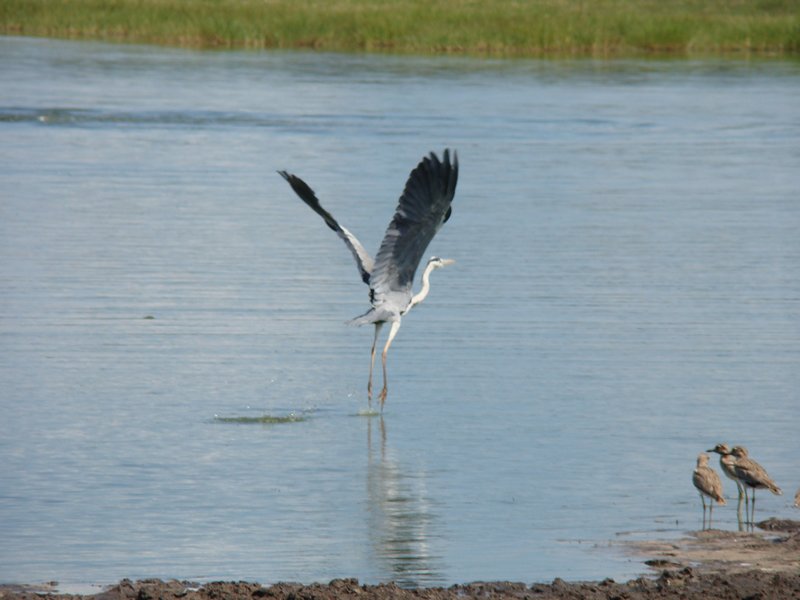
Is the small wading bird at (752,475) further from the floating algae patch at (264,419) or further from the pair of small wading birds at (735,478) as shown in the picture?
the floating algae patch at (264,419)

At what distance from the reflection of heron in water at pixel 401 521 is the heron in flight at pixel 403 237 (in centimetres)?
143

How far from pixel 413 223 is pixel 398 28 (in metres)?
41.6

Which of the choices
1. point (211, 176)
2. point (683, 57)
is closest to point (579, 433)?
point (211, 176)

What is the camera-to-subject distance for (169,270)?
15398mm

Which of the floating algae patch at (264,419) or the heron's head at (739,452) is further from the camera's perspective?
the floating algae patch at (264,419)

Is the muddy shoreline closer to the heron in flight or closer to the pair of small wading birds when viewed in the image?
the pair of small wading birds

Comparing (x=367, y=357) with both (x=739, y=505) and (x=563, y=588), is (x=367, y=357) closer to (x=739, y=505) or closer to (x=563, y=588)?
(x=739, y=505)

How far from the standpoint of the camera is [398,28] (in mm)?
51844

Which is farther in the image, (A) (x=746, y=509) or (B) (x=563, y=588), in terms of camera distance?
(A) (x=746, y=509)

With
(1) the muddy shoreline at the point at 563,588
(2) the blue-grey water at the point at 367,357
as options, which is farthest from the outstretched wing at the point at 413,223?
(1) the muddy shoreline at the point at 563,588

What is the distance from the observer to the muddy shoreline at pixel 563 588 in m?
6.60

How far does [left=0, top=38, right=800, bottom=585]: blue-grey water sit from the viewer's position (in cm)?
796

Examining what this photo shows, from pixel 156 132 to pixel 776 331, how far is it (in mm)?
17584

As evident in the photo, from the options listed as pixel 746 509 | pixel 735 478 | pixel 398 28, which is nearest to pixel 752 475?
pixel 735 478
